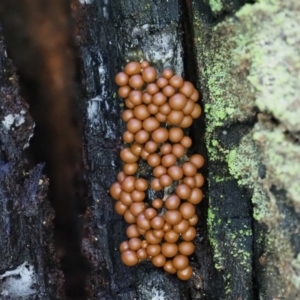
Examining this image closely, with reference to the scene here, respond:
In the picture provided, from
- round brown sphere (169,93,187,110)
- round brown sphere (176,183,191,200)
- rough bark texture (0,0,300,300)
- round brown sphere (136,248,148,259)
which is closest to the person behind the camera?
rough bark texture (0,0,300,300)

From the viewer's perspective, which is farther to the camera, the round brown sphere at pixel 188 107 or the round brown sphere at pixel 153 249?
the round brown sphere at pixel 153 249

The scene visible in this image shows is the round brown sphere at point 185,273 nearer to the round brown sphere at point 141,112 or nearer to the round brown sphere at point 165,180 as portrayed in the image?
the round brown sphere at point 165,180

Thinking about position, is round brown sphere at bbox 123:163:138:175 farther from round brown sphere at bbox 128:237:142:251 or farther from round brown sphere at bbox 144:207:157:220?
round brown sphere at bbox 128:237:142:251

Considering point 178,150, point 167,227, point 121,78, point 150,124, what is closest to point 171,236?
point 167,227

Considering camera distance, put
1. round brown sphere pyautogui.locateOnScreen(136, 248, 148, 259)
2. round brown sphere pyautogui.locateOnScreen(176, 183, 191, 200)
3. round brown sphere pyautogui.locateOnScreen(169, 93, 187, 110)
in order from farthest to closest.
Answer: round brown sphere pyautogui.locateOnScreen(136, 248, 148, 259), round brown sphere pyautogui.locateOnScreen(176, 183, 191, 200), round brown sphere pyautogui.locateOnScreen(169, 93, 187, 110)

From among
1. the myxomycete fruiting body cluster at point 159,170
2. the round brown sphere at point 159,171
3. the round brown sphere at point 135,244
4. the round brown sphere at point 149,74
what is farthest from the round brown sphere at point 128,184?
the round brown sphere at point 149,74

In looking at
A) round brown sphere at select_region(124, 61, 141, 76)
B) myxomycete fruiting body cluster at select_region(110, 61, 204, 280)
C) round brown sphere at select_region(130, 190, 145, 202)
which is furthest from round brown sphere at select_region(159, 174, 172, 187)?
round brown sphere at select_region(124, 61, 141, 76)

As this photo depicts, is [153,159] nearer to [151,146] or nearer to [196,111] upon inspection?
[151,146]
